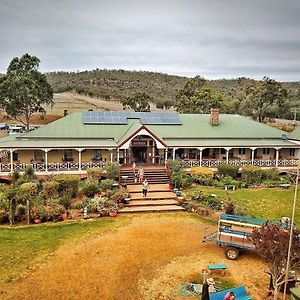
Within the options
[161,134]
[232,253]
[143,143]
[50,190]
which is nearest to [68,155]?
[143,143]

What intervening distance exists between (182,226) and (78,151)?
14664 millimetres

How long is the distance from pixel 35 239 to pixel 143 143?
55.6 ft

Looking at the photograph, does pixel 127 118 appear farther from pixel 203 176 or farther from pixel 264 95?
pixel 264 95

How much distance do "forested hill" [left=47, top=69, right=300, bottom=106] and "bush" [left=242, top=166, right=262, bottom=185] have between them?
90220 mm

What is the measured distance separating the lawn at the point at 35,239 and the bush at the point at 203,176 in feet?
33.3

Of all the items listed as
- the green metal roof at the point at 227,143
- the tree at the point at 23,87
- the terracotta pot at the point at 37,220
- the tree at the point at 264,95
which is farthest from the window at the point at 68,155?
the tree at the point at 264,95

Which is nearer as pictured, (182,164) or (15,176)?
(15,176)

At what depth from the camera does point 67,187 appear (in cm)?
2425

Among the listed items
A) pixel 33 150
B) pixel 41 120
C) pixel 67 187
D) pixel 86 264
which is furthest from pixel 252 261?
pixel 41 120

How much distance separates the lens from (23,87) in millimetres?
50906

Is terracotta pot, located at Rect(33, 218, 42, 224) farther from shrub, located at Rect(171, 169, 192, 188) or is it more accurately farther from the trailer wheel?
shrub, located at Rect(171, 169, 192, 188)

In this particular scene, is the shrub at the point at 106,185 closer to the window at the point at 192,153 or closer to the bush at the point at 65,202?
the bush at the point at 65,202

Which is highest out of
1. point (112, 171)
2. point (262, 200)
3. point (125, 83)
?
point (125, 83)

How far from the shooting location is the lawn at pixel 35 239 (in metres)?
14.3
